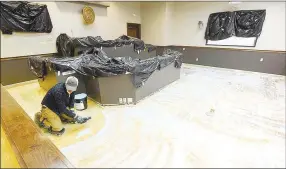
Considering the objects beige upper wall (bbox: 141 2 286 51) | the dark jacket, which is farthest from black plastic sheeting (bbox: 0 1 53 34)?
beige upper wall (bbox: 141 2 286 51)

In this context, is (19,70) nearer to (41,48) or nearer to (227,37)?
(41,48)

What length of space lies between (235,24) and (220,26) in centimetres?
47

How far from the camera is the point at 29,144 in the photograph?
186cm

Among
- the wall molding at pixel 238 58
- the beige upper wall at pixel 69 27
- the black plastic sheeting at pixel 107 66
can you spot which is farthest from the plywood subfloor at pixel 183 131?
the wall molding at pixel 238 58

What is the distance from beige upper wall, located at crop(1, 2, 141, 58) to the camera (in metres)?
4.11

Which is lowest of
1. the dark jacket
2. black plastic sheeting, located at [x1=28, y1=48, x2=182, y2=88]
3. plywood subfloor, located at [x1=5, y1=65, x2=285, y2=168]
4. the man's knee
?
plywood subfloor, located at [x1=5, y1=65, x2=285, y2=168]

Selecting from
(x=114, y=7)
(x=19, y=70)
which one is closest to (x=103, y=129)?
(x=19, y=70)

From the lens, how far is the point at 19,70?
429cm

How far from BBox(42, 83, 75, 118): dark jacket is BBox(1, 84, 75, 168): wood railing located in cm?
36

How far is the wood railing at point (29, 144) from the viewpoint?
5.32 feet

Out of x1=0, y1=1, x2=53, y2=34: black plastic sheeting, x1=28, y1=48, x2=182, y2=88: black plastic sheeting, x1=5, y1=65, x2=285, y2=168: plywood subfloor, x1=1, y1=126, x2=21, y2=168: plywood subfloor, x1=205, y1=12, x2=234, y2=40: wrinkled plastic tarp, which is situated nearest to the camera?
x1=1, y1=126, x2=21, y2=168: plywood subfloor

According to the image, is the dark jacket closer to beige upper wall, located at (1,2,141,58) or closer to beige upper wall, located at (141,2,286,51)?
beige upper wall, located at (1,2,141,58)

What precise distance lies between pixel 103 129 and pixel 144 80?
1.28 metres

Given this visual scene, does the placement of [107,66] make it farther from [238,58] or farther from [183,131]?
[238,58]
